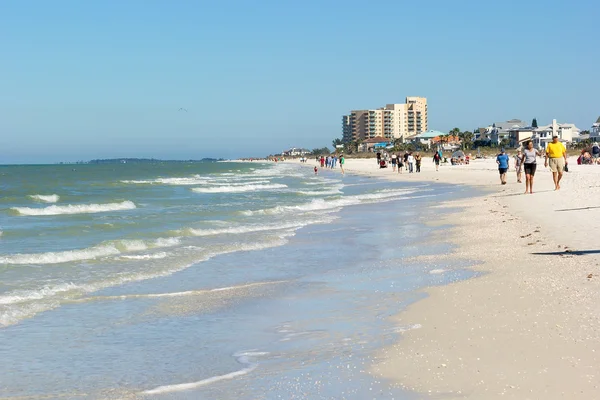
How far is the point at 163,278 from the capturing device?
1031 cm

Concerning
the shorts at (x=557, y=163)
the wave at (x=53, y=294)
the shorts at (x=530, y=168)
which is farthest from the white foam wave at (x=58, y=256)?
the shorts at (x=530, y=168)

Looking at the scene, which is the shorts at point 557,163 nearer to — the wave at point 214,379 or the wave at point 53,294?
the wave at point 53,294

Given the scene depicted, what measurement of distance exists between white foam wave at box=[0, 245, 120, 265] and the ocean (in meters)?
0.04

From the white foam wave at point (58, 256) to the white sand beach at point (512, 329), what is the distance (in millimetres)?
5840

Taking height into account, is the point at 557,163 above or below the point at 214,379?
above

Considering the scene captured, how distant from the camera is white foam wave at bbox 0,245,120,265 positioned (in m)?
12.3

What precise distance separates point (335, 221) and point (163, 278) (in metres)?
9.03

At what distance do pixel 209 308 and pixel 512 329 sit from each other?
3435 millimetres

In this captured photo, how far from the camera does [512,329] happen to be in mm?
6008

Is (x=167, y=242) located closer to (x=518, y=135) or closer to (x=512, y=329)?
(x=512, y=329)

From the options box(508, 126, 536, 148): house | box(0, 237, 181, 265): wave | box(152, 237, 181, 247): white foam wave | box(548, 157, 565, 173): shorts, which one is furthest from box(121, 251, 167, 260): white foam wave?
box(508, 126, 536, 148): house

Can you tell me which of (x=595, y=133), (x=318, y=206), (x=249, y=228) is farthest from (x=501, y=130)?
(x=249, y=228)

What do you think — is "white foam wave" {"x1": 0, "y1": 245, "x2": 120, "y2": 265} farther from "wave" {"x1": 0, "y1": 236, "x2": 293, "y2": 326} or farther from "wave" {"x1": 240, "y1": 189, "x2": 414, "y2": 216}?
"wave" {"x1": 240, "y1": 189, "x2": 414, "y2": 216}

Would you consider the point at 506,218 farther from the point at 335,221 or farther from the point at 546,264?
the point at 546,264
